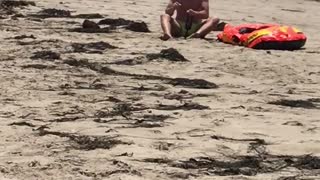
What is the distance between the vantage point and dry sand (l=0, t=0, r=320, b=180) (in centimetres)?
412

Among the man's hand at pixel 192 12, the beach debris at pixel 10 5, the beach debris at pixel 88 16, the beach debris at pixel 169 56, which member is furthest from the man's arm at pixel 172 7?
the beach debris at pixel 10 5

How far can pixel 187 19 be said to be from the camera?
30.6 feet

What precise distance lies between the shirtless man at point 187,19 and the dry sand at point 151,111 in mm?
236

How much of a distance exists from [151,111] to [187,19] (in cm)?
404

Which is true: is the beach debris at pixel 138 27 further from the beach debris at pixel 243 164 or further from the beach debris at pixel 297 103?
the beach debris at pixel 243 164

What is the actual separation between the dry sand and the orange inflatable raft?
0.16 meters

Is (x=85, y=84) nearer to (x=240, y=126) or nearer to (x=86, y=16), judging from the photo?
(x=240, y=126)

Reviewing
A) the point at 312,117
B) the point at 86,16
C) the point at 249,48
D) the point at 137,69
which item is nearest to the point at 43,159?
the point at 312,117

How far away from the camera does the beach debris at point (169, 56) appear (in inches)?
302

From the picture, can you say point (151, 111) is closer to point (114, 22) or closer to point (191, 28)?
point (191, 28)

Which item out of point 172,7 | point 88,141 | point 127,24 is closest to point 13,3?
point 127,24

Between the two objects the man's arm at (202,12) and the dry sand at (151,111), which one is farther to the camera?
the man's arm at (202,12)

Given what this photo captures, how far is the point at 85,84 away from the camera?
6.32m

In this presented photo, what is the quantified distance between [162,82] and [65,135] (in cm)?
205
